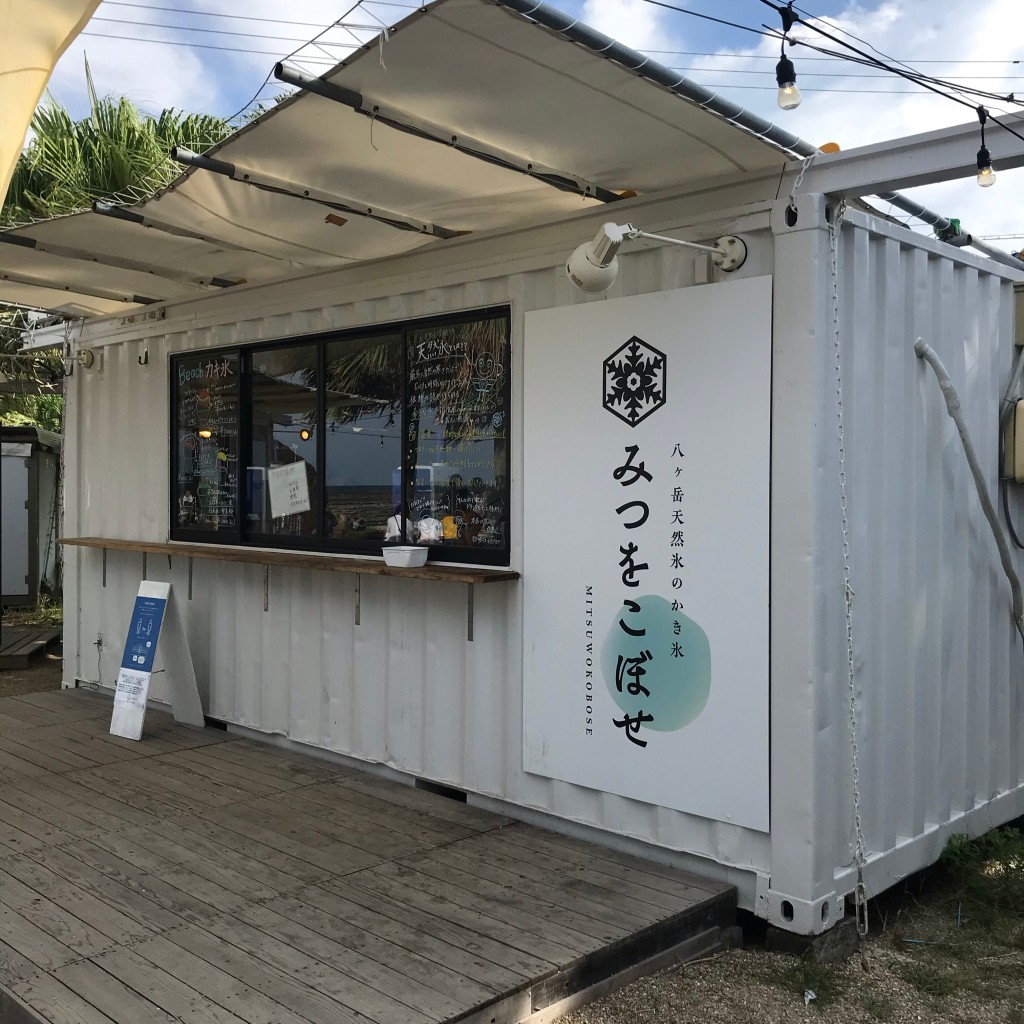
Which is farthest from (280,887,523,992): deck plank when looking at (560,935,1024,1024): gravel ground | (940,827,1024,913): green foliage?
(940,827,1024,913): green foliage

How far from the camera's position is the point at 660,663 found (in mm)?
3734

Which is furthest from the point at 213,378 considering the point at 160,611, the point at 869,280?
the point at 869,280

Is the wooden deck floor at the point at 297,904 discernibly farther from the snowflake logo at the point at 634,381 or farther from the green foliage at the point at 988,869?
the snowflake logo at the point at 634,381

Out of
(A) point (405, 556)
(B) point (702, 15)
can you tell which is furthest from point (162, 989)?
(B) point (702, 15)

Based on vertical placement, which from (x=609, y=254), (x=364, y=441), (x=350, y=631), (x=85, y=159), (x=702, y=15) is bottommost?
(x=350, y=631)

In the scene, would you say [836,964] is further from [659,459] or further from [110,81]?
[110,81]

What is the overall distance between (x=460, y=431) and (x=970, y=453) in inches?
85.9

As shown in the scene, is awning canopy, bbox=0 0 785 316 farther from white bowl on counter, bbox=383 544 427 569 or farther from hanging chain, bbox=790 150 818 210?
white bowl on counter, bbox=383 544 427 569

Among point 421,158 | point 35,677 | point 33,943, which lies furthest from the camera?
point 35,677

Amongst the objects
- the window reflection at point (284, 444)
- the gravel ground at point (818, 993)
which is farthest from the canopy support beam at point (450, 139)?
the gravel ground at point (818, 993)

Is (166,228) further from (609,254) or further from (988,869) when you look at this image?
(988,869)

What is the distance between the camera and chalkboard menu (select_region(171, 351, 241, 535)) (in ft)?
19.5

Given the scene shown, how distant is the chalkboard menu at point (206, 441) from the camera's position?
5.94 m

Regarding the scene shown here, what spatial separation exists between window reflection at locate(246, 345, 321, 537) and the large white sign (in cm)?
170
